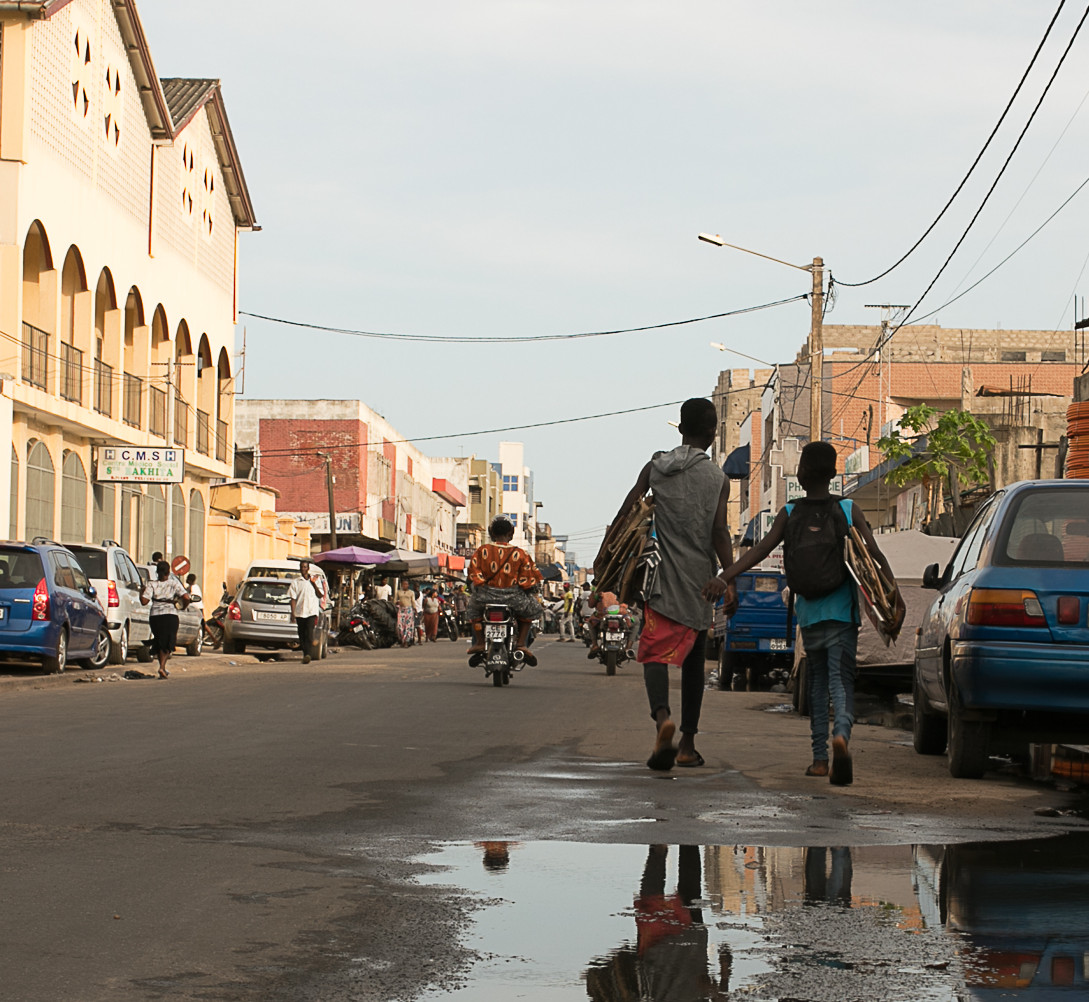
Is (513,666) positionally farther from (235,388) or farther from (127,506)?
(235,388)

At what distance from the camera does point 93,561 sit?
2606cm

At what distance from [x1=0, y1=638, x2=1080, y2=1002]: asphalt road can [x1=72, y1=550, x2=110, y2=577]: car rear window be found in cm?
1068

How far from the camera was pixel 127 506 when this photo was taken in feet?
133

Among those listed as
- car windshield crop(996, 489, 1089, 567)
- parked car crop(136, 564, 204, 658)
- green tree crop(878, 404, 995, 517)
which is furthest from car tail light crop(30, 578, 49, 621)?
green tree crop(878, 404, 995, 517)

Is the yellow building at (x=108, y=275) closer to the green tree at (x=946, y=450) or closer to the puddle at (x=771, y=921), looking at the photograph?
the green tree at (x=946, y=450)

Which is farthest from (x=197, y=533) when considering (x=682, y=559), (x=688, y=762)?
(x=682, y=559)

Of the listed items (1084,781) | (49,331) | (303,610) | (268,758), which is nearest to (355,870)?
(268,758)

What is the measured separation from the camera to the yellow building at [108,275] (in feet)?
105

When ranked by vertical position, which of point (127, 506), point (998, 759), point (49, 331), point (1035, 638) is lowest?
point (998, 759)

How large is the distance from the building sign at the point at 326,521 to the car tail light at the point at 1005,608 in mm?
64634

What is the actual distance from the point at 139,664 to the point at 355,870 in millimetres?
22988

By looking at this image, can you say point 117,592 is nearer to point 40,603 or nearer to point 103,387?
point 40,603

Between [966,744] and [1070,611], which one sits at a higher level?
[1070,611]

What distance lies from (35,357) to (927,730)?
998 inches
